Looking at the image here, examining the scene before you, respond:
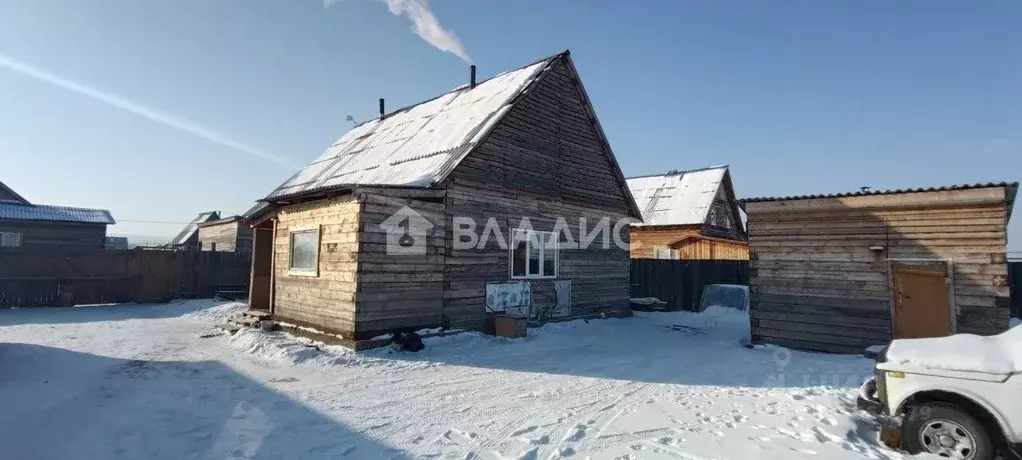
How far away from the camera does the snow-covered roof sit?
2938cm

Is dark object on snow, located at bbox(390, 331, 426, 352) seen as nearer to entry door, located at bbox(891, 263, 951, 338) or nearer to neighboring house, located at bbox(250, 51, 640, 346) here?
neighboring house, located at bbox(250, 51, 640, 346)

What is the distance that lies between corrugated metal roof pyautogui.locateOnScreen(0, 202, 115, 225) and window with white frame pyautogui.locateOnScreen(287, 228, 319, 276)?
21573 mm

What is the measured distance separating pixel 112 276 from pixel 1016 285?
106 feet

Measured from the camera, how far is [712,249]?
83.2ft

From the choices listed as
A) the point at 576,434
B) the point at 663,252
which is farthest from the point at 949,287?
the point at 663,252

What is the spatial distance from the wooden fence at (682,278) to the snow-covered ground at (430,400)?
8.86 m

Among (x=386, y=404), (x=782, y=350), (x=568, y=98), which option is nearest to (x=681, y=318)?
(x=782, y=350)

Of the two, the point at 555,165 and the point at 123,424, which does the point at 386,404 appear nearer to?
the point at 123,424

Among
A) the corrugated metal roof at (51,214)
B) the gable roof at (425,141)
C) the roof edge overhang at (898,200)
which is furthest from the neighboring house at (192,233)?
the roof edge overhang at (898,200)

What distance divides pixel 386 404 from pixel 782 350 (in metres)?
8.90

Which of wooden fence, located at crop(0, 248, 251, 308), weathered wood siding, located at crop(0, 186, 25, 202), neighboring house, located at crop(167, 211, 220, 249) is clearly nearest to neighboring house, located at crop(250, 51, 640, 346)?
wooden fence, located at crop(0, 248, 251, 308)

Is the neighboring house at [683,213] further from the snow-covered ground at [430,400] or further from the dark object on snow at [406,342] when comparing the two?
the dark object on snow at [406,342]

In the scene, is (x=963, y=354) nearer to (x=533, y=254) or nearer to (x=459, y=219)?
(x=459, y=219)

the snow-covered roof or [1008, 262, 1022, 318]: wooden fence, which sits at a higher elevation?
the snow-covered roof
